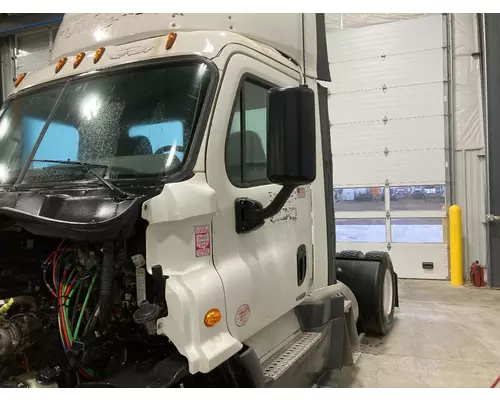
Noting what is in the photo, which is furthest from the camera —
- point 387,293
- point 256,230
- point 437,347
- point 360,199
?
point 360,199

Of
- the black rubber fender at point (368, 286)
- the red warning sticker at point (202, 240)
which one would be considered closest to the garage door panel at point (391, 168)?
the black rubber fender at point (368, 286)

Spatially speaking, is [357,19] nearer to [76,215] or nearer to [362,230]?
[362,230]

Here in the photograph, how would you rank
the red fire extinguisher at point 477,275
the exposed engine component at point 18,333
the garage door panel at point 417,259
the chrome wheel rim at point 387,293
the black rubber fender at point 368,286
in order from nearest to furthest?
the exposed engine component at point 18,333 < the black rubber fender at point 368,286 < the chrome wheel rim at point 387,293 < the red fire extinguisher at point 477,275 < the garage door panel at point 417,259

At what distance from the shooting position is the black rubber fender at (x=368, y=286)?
4.80 meters

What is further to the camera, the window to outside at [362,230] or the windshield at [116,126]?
the window to outside at [362,230]

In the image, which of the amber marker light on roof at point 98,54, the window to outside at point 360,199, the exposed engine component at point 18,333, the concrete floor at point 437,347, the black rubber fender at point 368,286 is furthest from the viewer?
the window to outside at point 360,199

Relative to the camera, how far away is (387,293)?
5.37m

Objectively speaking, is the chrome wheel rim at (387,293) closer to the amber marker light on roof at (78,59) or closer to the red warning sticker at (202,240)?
the red warning sticker at (202,240)

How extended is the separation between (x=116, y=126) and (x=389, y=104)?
721 centimetres

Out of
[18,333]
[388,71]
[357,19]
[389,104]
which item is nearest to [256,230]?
[18,333]

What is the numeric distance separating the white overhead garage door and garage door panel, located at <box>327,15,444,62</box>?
2cm

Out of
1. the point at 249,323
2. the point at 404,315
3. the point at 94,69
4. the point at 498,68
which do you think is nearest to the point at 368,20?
the point at 498,68

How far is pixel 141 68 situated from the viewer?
8.20 ft

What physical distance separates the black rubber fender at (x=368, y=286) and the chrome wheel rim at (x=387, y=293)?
0.55 feet
